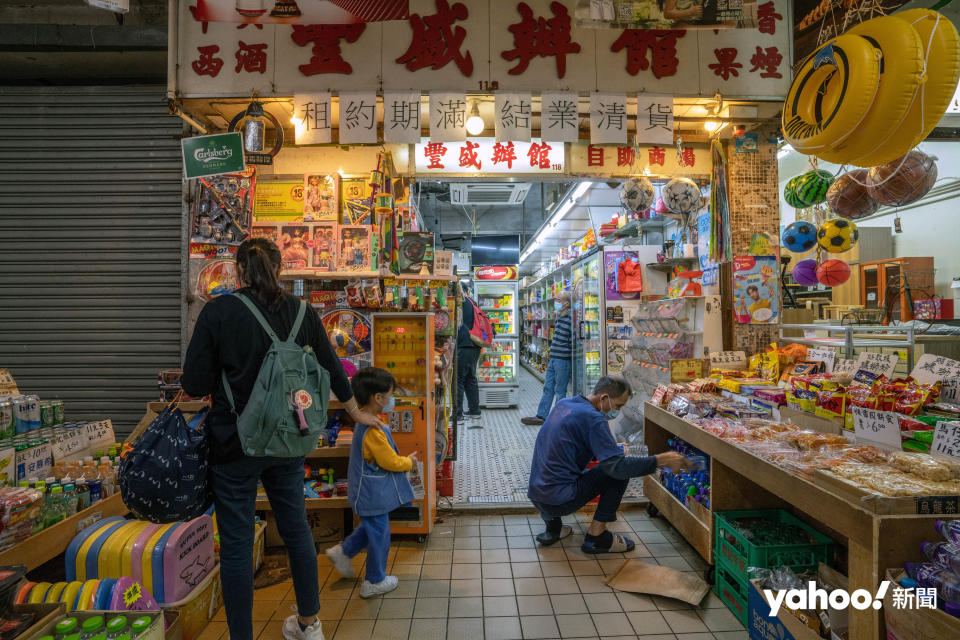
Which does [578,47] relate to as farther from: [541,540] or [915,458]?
[541,540]

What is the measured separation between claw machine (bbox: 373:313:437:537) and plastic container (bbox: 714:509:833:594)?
→ 6.57 feet

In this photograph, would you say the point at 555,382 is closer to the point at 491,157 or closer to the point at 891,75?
the point at 491,157

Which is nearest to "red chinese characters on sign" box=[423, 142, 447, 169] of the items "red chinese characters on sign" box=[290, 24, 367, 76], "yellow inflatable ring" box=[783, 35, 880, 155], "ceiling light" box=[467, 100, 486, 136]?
"ceiling light" box=[467, 100, 486, 136]

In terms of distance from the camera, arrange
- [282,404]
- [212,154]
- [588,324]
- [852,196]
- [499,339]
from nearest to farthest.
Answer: [282,404]
[852,196]
[212,154]
[588,324]
[499,339]

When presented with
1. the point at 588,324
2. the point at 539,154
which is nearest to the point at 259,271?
the point at 539,154

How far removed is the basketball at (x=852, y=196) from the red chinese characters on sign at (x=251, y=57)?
4.77m

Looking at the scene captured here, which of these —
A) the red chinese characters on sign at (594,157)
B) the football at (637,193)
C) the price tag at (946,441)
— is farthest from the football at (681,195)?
the price tag at (946,441)

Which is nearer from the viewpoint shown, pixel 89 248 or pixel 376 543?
pixel 376 543

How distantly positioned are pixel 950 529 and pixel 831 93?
6.95 feet

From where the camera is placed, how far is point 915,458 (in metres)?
2.05

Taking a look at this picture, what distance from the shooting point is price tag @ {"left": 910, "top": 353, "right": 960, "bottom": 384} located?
2.58 meters

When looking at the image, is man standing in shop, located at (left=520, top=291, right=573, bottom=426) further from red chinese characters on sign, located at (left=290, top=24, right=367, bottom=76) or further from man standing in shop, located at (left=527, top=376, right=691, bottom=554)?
red chinese characters on sign, located at (left=290, top=24, right=367, bottom=76)

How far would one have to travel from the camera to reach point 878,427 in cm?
239

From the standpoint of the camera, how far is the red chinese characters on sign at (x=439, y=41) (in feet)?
13.2
